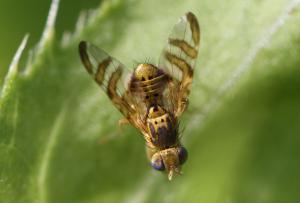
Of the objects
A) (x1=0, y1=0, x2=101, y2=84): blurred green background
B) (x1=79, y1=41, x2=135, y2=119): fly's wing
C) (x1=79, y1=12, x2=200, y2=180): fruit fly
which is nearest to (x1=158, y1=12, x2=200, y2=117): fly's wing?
(x1=79, y1=12, x2=200, y2=180): fruit fly

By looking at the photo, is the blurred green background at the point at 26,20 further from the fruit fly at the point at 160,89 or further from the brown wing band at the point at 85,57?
the brown wing band at the point at 85,57

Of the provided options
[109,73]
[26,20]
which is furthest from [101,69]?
[26,20]

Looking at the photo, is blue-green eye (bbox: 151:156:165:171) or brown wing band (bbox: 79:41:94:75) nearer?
brown wing band (bbox: 79:41:94:75)

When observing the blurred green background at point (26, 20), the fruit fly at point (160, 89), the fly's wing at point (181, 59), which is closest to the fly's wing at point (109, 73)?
the fruit fly at point (160, 89)

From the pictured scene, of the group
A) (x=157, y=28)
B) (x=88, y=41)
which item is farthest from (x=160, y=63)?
(x=88, y=41)

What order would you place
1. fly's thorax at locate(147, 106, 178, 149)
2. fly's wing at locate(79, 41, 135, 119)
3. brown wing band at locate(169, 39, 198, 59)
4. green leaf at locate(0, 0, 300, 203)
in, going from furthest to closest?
fly's thorax at locate(147, 106, 178, 149) < brown wing band at locate(169, 39, 198, 59) < fly's wing at locate(79, 41, 135, 119) < green leaf at locate(0, 0, 300, 203)

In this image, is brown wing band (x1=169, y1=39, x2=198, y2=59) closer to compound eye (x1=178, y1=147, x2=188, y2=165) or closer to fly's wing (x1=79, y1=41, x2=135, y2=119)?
fly's wing (x1=79, y1=41, x2=135, y2=119)

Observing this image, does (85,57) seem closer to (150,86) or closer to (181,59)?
(150,86)

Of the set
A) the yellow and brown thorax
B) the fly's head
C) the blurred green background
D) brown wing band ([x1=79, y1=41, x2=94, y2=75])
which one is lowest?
the fly's head
